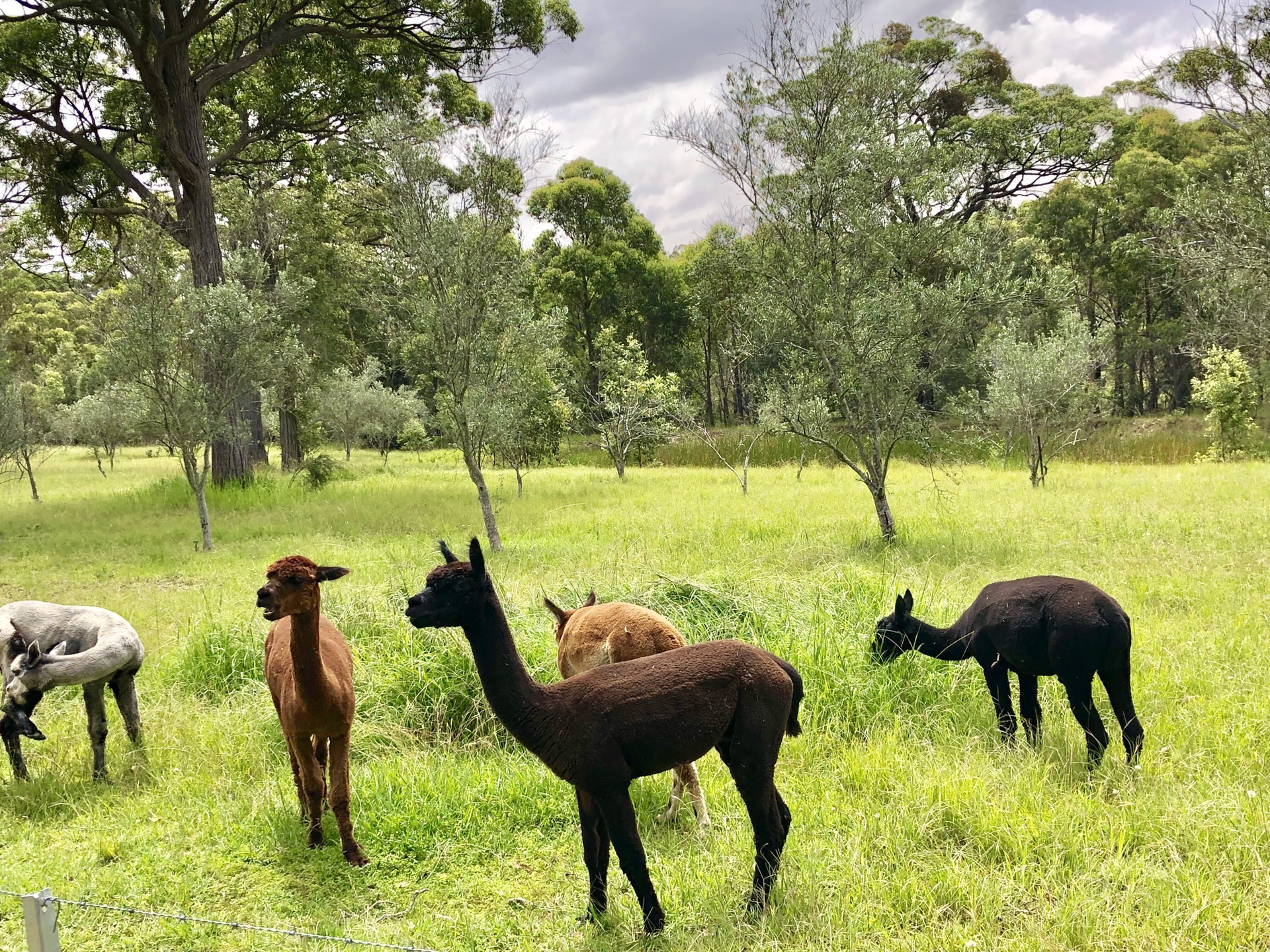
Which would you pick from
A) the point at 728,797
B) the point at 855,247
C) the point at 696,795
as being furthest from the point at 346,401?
the point at 696,795

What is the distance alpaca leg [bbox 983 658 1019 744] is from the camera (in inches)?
169

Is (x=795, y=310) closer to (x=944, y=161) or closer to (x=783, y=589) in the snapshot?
(x=944, y=161)

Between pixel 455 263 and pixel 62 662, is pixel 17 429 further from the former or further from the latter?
pixel 62 662

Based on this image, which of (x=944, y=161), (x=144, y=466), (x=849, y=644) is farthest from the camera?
(x=144, y=466)

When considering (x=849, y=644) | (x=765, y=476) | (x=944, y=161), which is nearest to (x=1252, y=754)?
(x=849, y=644)

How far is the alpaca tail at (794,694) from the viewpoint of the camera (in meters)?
3.08

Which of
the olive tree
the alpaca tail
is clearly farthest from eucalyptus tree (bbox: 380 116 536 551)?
the alpaca tail

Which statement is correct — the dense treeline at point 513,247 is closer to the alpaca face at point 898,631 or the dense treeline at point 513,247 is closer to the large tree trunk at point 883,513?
the large tree trunk at point 883,513

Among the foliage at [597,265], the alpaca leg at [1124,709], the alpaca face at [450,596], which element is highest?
the foliage at [597,265]

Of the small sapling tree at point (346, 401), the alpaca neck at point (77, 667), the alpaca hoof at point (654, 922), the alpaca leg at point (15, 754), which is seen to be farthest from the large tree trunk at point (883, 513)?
the small sapling tree at point (346, 401)

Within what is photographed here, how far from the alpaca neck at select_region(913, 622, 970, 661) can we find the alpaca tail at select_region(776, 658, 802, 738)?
1620mm

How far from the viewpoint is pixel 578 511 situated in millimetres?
15078

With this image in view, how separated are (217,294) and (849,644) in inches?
501

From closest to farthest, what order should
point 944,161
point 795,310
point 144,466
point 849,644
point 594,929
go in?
1. point 594,929
2. point 849,644
3. point 795,310
4. point 944,161
5. point 144,466
